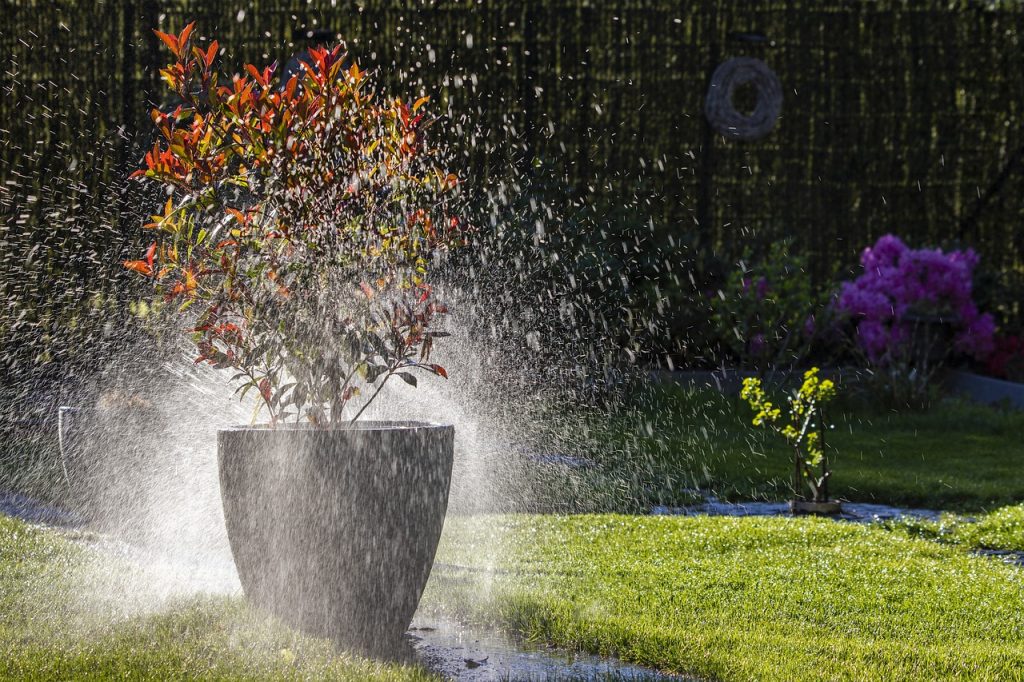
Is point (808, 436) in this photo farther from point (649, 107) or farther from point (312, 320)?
point (649, 107)

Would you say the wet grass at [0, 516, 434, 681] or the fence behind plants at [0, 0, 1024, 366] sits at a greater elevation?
the fence behind plants at [0, 0, 1024, 366]

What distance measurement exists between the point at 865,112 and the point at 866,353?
106 inches

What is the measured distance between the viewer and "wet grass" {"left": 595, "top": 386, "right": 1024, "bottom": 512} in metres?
6.15

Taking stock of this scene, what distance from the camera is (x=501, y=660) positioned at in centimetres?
328

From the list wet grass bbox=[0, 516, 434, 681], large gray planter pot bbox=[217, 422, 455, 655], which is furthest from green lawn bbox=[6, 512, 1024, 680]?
large gray planter pot bbox=[217, 422, 455, 655]

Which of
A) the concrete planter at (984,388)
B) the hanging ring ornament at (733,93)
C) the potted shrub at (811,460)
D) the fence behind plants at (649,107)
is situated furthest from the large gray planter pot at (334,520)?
the hanging ring ornament at (733,93)

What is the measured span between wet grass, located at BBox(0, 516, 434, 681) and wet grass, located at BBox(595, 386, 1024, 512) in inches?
119

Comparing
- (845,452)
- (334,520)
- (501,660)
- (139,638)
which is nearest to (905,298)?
(845,452)

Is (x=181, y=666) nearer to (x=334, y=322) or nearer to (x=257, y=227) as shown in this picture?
(x=334, y=322)

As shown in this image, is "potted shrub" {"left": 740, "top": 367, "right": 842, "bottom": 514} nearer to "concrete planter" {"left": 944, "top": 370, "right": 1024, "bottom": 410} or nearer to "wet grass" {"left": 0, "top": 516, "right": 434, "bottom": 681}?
"wet grass" {"left": 0, "top": 516, "right": 434, "bottom": 681}

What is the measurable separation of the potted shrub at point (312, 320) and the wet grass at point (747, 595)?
2.11 ft

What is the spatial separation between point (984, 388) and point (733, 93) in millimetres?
3494

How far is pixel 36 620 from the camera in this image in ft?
11.8

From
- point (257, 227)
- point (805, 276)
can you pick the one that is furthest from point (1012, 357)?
point (257, 227)
